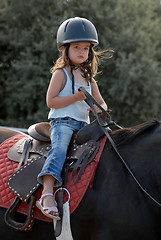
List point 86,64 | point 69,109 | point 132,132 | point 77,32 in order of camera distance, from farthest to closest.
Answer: point 86,64 < point 69,109 < point 77,32 < point 132,132

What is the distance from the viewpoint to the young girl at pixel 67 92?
2.29 metres

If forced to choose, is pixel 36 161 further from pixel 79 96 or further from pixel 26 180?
pixel 79 96

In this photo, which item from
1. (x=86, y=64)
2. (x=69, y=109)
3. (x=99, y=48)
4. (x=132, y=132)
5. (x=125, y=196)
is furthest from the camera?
(x=99, y=48)

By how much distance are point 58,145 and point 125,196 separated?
1.96ft

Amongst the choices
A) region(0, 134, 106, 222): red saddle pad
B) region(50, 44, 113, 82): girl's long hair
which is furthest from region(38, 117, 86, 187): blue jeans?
region(50, 44, 113, 82): girl's long hair

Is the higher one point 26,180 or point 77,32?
point 77,32

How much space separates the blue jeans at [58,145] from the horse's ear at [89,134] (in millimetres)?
81

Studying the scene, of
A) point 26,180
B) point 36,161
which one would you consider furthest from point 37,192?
point 36,161

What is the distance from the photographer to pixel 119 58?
417 inches

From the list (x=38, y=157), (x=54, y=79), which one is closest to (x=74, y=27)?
(x=54, y=79)

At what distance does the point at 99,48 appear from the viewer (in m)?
10.4

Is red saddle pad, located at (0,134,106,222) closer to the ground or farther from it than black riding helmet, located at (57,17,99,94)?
closer to the ground

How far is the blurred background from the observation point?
1048 centimetres

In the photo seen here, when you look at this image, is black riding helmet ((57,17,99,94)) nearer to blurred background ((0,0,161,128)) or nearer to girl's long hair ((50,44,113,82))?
girl's long hair ((50,44,113,82))
